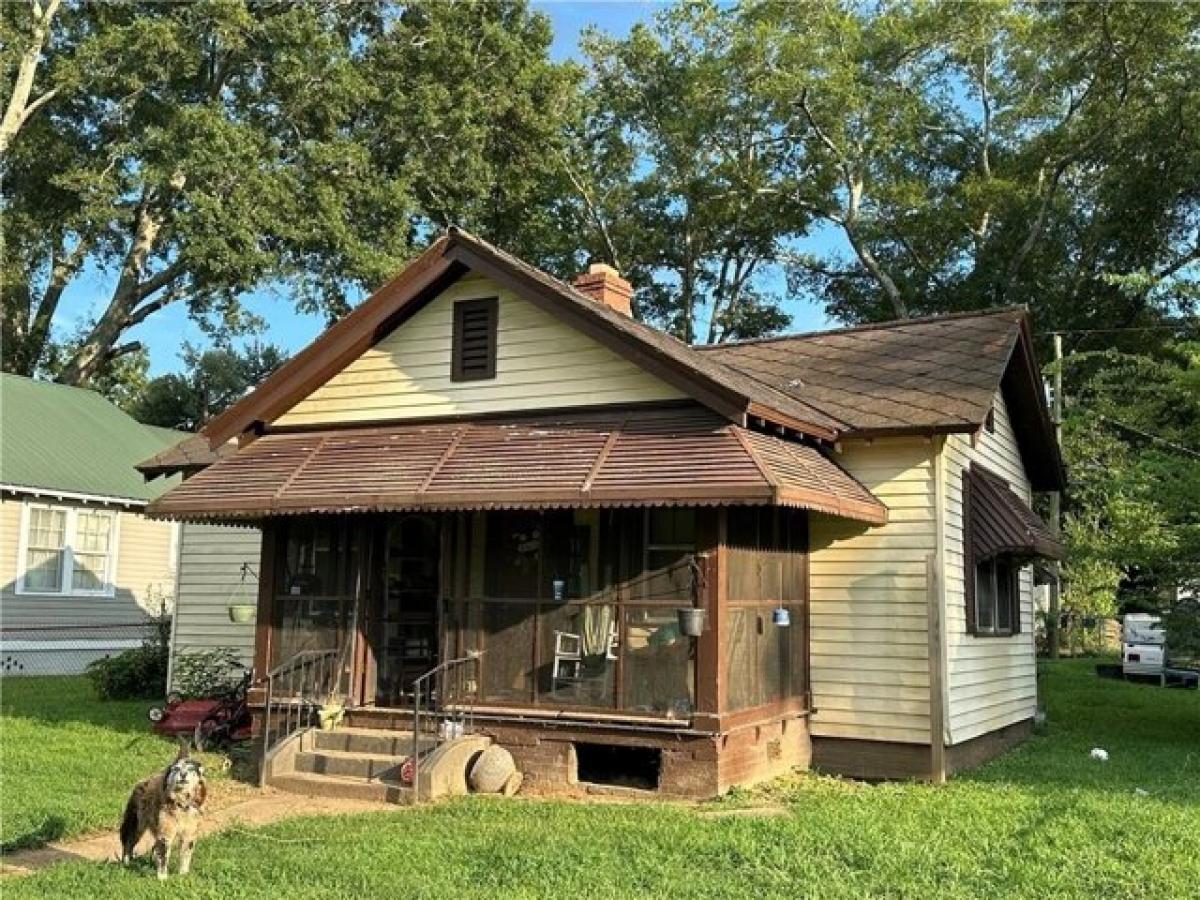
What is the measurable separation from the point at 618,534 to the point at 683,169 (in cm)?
2589

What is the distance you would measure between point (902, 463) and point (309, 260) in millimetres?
22694

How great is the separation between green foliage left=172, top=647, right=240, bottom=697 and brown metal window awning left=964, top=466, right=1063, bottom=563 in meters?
9.22

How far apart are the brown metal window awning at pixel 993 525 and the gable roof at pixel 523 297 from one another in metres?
2.03

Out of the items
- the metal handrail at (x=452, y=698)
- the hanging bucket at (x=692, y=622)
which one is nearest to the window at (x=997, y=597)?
the hanging bucket at (x=692, y=622)

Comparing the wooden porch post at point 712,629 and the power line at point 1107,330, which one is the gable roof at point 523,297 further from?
the power line at point 1107,330

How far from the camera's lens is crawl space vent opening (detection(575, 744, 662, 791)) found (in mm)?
9781

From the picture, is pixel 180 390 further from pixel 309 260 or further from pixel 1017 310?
pixel 1017 310

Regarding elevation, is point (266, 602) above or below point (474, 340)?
below

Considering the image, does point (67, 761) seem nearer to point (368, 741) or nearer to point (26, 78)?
point (368, 741)

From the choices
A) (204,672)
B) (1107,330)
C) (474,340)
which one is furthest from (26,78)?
(1107,330)

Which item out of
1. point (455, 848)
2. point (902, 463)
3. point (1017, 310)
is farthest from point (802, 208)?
point (455, 848)

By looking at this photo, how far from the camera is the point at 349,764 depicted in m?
9.67

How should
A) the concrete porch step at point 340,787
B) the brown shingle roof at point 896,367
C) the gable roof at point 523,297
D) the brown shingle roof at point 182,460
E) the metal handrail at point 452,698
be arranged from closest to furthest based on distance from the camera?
the concrete porch step at point 340,787 → the gable roof at point 523,297 → the metal handrail at point 452,698 → the brown shingle roof at point 896,367 → the brown shingle roof at point 182,460

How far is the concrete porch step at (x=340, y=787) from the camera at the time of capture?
29.6 feet
